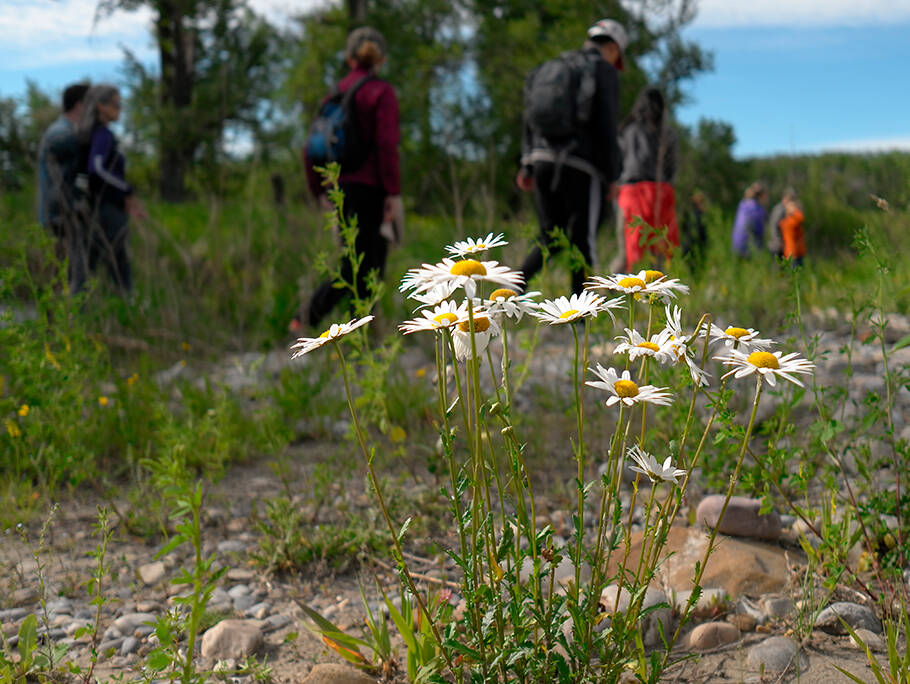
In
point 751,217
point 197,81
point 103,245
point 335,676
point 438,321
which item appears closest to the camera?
point 438,321

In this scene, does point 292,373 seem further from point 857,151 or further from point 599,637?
point 857,151

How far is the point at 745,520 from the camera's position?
2.55 metres

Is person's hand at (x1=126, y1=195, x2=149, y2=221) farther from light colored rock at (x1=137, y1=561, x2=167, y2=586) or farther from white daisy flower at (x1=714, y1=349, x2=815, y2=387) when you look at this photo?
white daisy flower at (x1=714, y1=349, x2=815, y2=387)

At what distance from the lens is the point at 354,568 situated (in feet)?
8.65

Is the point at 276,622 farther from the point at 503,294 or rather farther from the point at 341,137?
the point at 341,137

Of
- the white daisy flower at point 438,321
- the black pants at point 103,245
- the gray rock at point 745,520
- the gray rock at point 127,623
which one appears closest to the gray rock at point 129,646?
the gray rock at point 127,623

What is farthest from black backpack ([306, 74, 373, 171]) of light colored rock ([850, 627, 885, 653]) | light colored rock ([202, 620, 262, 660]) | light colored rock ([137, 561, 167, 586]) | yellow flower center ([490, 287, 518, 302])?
light colored rock ([850, 627, 885, 653])

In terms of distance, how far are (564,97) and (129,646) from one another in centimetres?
380

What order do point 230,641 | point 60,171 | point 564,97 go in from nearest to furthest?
point 230,641 → point 564,97 → point 60,171

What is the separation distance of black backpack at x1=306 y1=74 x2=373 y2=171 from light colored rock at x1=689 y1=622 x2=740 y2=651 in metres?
3.33

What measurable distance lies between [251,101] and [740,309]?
18.9 m

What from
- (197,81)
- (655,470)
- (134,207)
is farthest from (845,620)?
(197,81)

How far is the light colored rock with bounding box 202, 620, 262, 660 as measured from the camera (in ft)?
7.00

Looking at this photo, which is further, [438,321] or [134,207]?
[134,207]
